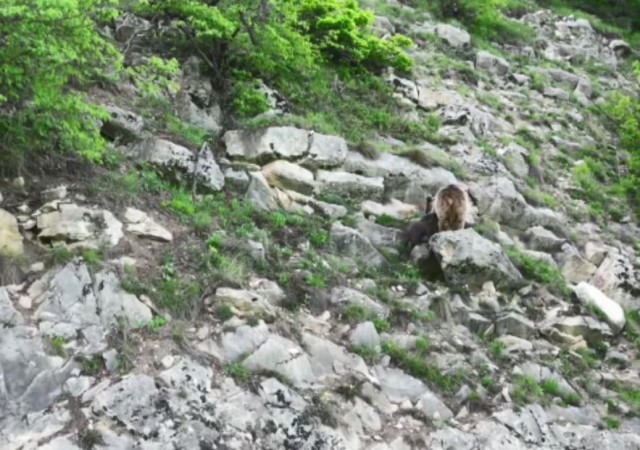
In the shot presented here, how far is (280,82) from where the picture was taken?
12586 mm

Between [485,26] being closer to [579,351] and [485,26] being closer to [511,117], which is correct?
[511,117]

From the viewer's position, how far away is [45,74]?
290 inches

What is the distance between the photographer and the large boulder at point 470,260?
9.84 m

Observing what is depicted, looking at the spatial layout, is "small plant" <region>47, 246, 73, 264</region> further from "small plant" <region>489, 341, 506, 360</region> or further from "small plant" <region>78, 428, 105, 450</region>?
"small plant" <region>489, 341, 506, 360</region>

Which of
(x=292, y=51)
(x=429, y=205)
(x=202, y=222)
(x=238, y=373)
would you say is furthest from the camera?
(x=292, y=51)

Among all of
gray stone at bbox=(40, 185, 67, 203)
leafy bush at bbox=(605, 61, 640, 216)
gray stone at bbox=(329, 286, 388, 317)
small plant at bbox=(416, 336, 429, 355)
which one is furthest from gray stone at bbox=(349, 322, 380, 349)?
leafy bush at bbox=(605, 61, 640, 216)

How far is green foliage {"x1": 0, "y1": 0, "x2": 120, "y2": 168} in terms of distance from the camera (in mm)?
6895

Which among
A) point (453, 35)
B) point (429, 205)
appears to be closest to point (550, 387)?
point (429, 205)

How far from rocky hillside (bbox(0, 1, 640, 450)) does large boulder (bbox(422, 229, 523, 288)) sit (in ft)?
0.11

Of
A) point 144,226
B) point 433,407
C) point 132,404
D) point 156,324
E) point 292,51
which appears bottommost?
point 433,407

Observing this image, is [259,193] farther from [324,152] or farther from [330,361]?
[330,361]

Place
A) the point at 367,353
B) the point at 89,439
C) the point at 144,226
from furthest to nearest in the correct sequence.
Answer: the point at 144,226 < the point at 367,353 < the point at 89,439

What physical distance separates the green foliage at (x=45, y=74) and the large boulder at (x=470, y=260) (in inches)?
189

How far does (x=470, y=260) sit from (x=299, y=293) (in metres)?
2.80
